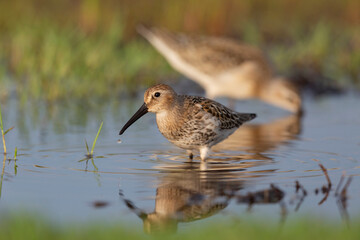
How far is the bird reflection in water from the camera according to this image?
613cm

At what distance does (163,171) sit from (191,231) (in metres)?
2.33

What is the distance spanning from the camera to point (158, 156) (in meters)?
8.90

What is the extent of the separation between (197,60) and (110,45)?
197 cm

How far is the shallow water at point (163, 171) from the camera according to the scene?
20.6 feet

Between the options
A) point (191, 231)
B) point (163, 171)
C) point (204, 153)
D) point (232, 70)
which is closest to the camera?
point (191, 231)

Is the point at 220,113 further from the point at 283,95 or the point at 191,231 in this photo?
the point at 283,95

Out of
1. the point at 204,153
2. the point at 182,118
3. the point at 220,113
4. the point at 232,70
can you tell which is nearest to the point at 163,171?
the point at 182,118

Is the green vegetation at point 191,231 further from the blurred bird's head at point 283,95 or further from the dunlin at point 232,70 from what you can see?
the dunlin at point 232,70

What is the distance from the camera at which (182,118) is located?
8484 millimetres

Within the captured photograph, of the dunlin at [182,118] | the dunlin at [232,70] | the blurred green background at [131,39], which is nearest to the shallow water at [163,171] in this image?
the dunlin at [182,118]

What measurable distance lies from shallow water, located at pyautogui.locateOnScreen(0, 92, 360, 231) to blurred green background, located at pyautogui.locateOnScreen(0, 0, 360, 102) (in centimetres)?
106

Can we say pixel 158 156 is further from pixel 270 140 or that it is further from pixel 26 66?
pixel 26 66

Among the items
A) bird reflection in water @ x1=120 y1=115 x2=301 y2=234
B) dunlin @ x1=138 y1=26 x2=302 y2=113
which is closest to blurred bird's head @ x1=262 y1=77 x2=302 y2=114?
dunlin @ x1=138 y1=26 x2=302 y2=113

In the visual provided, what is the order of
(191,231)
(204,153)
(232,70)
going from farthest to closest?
(232,70), (204,153), (191,231)
